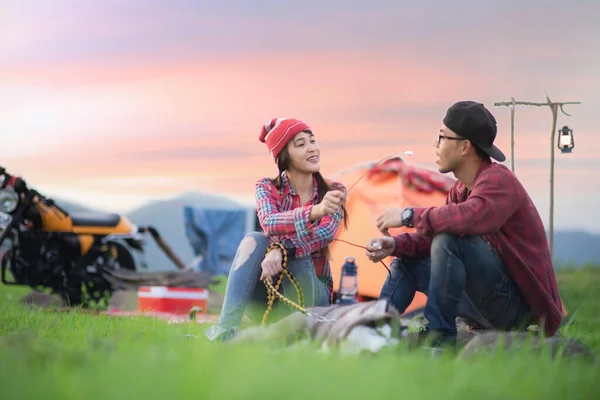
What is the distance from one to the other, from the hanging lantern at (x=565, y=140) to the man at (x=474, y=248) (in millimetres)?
3280

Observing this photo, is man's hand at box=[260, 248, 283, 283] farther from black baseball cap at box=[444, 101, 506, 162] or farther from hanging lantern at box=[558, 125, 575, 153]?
hanging lantern at box=[558, 125, 575, 153]

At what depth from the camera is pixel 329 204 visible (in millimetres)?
2488

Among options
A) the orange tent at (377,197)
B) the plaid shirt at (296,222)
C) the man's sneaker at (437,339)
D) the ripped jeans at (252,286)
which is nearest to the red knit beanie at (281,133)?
the plaid shirt at (296,222)

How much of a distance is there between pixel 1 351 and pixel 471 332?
1.44 m

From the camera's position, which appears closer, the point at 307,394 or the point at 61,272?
the point at 307,394

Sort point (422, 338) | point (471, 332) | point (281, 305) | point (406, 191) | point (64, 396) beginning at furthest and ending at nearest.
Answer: point (406, 191) → point (281, 305) → point (471, 332) → point (422, 338) → point (64, 396)

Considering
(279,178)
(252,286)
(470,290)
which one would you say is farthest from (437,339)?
(279,178)

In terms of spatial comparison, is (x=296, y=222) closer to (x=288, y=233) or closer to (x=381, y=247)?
(x=288, y=233)

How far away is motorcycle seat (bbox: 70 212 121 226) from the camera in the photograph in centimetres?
550

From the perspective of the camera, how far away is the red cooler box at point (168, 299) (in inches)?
192

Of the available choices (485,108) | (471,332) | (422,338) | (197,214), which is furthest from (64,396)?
(197,214)

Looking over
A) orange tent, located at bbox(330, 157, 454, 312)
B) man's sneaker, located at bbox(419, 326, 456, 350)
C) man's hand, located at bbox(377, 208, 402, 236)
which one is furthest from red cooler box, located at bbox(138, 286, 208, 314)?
man's sneaker, located at bbox(419, 326, 456, 350)

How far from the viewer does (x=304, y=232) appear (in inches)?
102

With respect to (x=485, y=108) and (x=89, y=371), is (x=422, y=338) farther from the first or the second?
(x=89, y=371)
